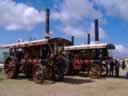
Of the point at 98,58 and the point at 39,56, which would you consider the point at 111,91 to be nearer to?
the point at 39,56

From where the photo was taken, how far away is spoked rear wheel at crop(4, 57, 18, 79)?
65.2 feet

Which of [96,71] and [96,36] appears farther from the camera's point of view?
[96,36]

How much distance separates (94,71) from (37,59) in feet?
16.5

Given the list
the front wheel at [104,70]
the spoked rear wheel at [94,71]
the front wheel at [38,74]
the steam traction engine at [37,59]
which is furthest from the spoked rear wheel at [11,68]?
the front wheel at [104,70]

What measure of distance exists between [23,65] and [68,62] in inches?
202

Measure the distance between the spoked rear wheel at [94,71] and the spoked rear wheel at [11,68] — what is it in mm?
5513

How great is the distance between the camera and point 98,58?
22.8 meters

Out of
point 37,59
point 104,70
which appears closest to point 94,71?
point 104,70

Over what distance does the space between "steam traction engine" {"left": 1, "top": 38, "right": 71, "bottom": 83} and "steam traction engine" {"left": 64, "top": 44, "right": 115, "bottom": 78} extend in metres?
3.62

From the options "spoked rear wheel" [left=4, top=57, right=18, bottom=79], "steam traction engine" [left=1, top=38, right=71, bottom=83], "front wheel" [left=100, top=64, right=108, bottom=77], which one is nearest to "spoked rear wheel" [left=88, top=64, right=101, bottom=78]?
"front wheel" [left=100, top=64, right=108, bottom=77]

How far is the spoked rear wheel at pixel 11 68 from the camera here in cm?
1988

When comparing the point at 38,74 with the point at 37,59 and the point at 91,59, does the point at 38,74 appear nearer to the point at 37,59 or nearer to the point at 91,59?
the point at 37,59

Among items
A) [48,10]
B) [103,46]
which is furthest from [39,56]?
[48,10]

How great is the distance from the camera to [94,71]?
850 inches
